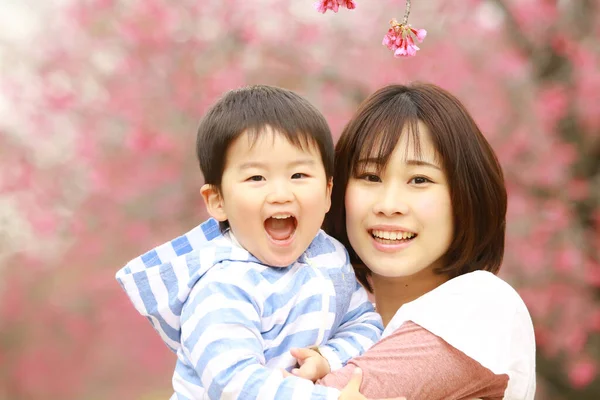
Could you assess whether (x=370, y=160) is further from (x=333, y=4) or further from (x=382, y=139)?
(x=333, y=4)

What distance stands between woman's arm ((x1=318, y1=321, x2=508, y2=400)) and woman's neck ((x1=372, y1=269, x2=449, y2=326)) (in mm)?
481

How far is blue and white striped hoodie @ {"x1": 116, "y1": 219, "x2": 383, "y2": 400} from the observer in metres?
1.92

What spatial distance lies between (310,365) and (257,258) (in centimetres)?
30

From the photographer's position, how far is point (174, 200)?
6.75 m

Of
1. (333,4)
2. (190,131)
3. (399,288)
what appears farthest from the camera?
(190,131)

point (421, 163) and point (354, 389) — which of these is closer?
point (354, 389)

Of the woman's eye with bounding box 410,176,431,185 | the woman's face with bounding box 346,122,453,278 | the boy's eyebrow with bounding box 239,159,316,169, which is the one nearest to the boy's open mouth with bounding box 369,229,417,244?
the woman's face with bounding box 346,122,453,278

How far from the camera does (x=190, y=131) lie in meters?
6.71

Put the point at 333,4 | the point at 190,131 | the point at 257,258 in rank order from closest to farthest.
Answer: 1. the point at 257,258
2. the point at 333,4
3. the point at 190,131

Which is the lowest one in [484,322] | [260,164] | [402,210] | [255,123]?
[484,322]

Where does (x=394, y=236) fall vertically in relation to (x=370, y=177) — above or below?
below

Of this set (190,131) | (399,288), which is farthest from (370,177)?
(190,131)

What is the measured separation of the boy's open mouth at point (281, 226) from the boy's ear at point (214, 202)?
12 cm

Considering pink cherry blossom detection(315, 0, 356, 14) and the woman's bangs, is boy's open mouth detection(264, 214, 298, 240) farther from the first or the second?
pink cherry blossom detection(315, 0, 356, 14)
